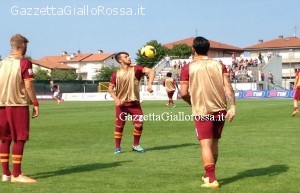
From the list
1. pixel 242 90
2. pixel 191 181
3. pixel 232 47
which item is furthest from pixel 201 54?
pixel 232 47

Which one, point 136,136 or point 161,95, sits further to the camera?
point 161,95

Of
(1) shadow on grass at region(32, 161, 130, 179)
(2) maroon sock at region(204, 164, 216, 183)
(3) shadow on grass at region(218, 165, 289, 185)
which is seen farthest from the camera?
(1) shadow on grass at region(32, 161, 130, 179)

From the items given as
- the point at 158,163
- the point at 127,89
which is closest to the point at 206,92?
the point at 158,163

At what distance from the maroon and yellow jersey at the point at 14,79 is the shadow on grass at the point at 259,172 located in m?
3.43

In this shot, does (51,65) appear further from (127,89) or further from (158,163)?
(158,163)

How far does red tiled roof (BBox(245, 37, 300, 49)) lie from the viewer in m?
116

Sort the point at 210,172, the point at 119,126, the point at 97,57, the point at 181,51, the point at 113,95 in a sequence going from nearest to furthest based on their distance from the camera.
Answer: the point at 210,172, the point at 113,95, the point at 119,126, the point at 181,51, the point at 97,57

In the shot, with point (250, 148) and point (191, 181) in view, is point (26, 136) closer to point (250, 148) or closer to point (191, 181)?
point (191, 181)

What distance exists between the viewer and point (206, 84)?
8.15 m

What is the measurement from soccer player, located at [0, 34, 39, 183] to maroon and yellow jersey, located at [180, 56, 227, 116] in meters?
2.51

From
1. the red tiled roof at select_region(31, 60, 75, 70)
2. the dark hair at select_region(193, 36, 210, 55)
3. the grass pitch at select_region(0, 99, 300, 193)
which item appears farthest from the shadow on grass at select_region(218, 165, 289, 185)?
the red tiled roof at select_region(31, 60, 75, 70)

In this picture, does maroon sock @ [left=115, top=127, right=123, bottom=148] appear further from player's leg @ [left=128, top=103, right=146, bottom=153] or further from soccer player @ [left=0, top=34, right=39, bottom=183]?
soccer player @ [left=0, top=34, right=39, bottom=183]

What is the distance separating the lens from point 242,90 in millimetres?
54500

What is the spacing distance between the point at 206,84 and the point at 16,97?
119 inches
